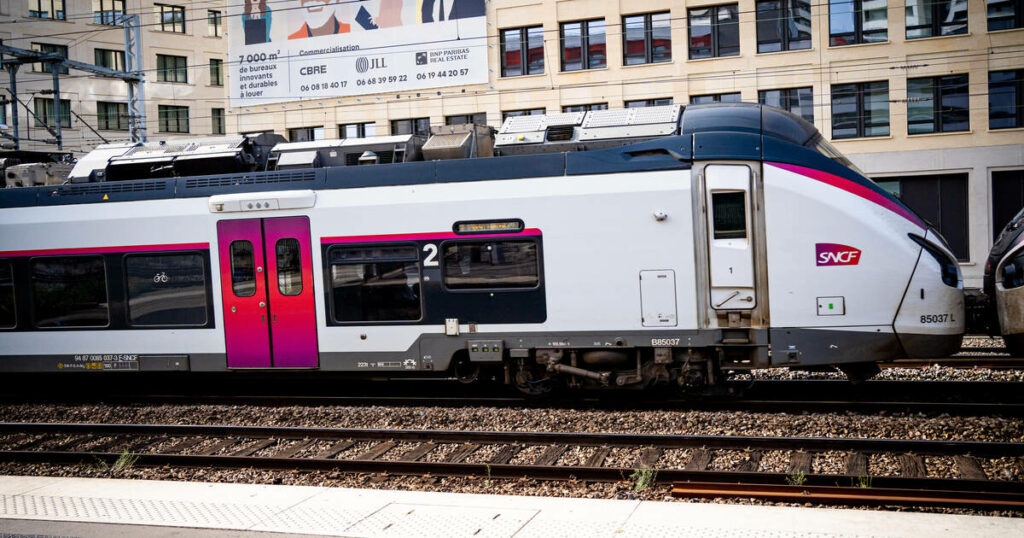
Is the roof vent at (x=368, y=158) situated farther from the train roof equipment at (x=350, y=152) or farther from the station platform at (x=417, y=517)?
the station platform at (x=417, y=517)

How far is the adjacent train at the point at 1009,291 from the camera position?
347 inches

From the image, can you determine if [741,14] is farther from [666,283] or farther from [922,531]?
[922,531]

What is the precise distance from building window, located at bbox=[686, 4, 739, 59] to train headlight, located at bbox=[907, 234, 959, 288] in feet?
68.5

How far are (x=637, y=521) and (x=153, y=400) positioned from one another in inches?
352

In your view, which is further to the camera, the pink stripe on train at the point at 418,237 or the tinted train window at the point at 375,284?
the tinted train window at the point at 375,284

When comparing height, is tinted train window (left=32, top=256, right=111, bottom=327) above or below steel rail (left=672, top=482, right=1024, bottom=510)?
above

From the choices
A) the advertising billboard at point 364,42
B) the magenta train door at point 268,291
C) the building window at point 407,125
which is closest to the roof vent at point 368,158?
the magenta train door at point 268,291

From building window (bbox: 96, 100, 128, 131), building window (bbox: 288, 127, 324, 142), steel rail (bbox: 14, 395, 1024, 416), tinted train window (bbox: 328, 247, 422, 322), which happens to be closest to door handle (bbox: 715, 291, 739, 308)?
steel rail (bbox: 14, 395, 1024, 416)

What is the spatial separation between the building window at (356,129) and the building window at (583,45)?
8.01 metres

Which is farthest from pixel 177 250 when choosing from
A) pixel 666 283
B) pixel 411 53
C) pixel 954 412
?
pixel 411 53

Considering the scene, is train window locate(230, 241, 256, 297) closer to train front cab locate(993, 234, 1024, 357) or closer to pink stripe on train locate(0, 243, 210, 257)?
pink stripe on train locate(0, 243, 210, 257)

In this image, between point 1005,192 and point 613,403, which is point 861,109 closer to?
point 1005,192

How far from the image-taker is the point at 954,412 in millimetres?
8914

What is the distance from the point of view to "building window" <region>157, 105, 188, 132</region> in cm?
4609
